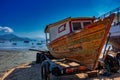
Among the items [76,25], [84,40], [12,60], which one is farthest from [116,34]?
[12,60]

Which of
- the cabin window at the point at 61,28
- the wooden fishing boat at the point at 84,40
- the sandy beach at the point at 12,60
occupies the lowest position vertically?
the sandy beach at the point at 12,60

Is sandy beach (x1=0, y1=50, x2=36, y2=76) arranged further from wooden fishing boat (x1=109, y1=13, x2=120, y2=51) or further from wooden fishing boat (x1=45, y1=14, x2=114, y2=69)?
wooden fishing boat (x1=109, y1=13, x2=120, y2=51)

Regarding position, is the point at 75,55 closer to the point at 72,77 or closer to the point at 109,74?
the point at 72,77

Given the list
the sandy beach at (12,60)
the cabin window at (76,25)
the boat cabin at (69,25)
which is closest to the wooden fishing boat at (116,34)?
the boat cabin at (69,25)

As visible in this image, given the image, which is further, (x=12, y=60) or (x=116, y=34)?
(x=12, y=60)

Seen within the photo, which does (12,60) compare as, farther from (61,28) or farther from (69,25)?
(69,25)

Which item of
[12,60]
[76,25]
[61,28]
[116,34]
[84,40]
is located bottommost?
[12,60]

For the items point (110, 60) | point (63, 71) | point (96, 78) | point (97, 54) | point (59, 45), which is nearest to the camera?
point (63, 71)

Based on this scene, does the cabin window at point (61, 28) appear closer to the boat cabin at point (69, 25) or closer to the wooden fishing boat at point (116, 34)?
the boat cabin at point (69, 25)

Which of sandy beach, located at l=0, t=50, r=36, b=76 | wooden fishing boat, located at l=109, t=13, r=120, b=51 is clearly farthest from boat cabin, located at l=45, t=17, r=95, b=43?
wooden fishing boat, located at l=109, t=13, r=120, b=51

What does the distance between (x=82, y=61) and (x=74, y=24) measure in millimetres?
2753

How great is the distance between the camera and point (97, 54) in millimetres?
7129

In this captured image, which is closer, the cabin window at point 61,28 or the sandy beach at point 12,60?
the cabin window at point 61,28

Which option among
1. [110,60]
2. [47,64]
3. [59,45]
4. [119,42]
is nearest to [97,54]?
[110,60]
